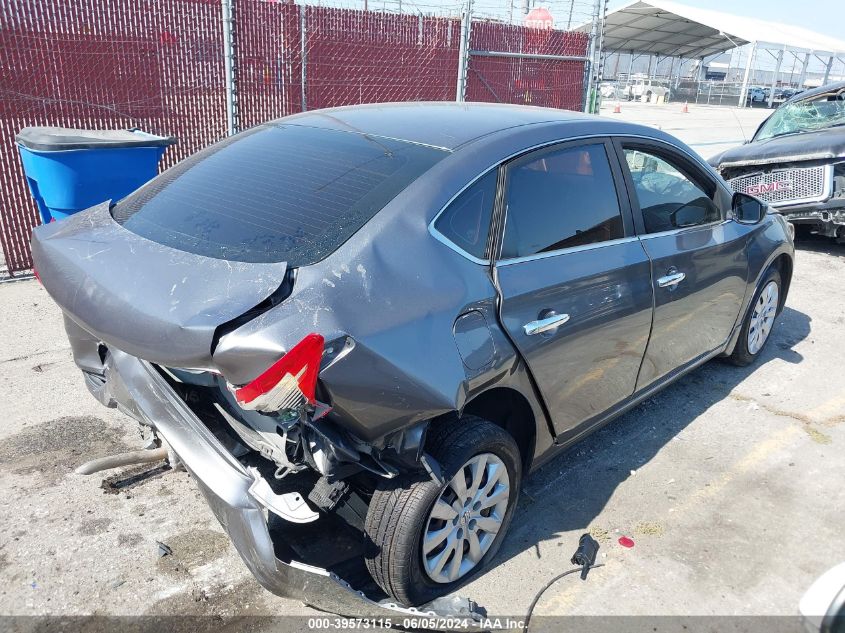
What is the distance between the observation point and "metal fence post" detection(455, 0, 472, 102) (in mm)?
9008

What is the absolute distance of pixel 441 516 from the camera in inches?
99.7

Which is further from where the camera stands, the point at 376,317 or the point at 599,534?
the point at 599,534

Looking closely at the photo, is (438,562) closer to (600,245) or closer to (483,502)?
(483,502)

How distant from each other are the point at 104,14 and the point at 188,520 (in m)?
5.41

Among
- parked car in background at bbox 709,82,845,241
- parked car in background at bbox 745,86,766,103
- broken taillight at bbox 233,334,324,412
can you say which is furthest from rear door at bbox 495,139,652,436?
parked car in background at bbox 745,86,766,103

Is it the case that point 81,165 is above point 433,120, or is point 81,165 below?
below

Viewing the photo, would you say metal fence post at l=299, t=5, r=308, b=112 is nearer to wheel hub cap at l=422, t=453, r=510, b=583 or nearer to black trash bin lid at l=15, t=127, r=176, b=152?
black trash bin lid at l=15, t=127, r=176, b=152

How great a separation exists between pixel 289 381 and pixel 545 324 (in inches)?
47.0

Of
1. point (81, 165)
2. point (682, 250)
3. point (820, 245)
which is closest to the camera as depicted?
point (682, 250)

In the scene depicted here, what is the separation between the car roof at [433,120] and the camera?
2.89 meters

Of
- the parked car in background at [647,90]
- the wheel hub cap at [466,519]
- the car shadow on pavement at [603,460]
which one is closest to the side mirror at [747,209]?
the car shadow on pavement at [603,460]

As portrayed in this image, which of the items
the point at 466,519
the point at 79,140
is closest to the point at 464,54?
the point at 79,140

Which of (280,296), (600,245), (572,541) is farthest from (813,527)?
(280,296)

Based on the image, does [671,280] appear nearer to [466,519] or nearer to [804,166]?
[466,519]
